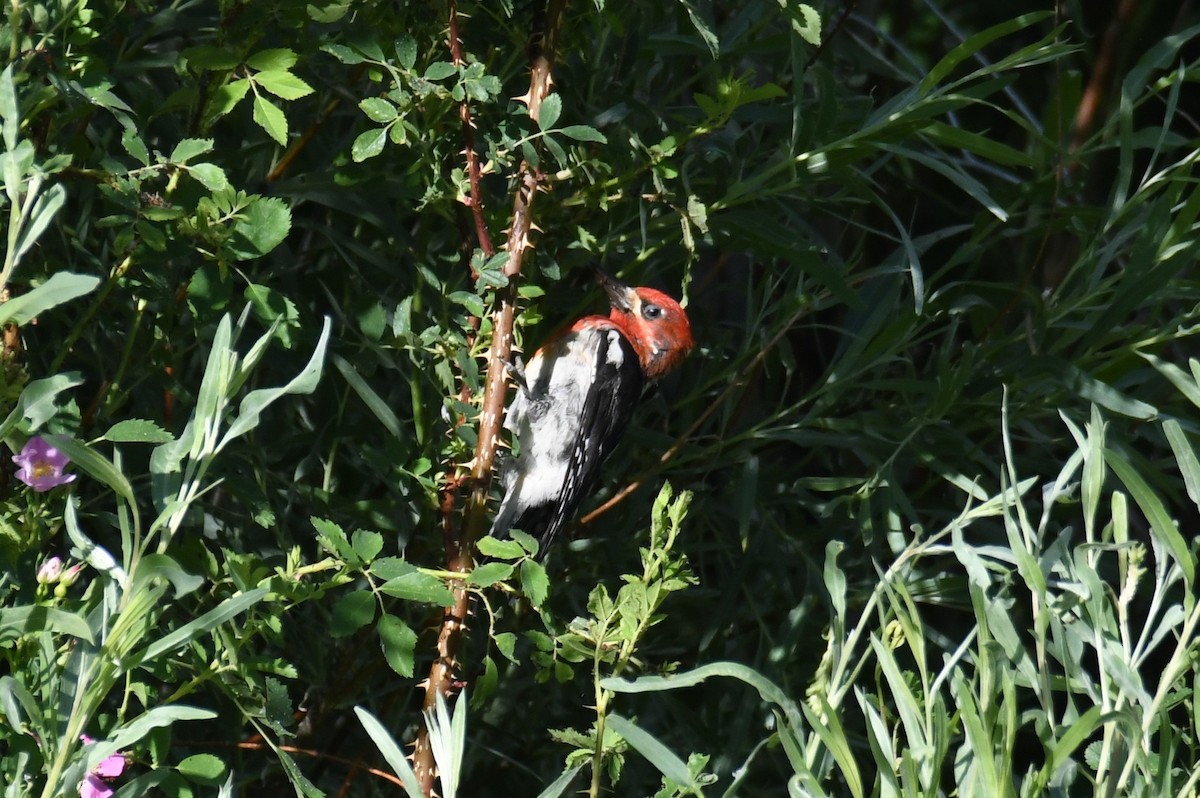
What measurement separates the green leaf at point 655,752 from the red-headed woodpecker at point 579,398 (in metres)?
1.21

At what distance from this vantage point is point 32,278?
179 cm

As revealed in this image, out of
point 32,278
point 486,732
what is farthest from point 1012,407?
point 32,278

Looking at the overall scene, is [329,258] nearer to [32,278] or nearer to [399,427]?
[399,427]

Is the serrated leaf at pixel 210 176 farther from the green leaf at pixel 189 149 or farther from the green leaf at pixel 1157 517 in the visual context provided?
the green leaf at pixel 1157 517

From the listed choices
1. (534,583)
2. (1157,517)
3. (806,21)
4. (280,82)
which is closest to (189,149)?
(280,82)

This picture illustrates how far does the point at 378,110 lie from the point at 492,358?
1.21ft

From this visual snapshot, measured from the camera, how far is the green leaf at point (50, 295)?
3.89 feet

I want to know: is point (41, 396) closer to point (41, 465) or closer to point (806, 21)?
point (41, 465)

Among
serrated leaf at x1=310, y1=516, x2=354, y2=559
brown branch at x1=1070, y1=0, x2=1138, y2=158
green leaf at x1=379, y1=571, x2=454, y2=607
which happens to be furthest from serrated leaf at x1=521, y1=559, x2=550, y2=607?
brown branch at x1=1070, y1=0, x2=1138, y2=158

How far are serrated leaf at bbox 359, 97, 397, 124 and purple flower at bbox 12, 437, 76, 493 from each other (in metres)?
0.59

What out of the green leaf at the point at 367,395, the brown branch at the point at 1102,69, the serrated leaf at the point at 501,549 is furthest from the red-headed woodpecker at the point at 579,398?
the brown branch at the point at 1102,69

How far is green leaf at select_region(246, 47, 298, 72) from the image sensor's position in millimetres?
1751

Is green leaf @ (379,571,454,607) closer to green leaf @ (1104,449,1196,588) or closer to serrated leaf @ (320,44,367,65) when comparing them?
serrated leaf @ (320,44,367,65)

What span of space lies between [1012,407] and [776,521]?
0.53 metres
